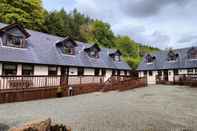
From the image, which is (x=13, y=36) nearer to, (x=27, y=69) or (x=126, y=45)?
(x=27, y=69)

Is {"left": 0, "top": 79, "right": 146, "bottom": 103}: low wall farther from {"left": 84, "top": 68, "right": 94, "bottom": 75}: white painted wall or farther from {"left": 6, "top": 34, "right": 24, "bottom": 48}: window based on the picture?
{"left": 6, "top": 34, "right": 24, "bottom": 48}: window

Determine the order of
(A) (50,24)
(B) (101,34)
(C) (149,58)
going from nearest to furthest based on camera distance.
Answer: (C) (149,58) → (A) (50,24) → (B) (101,34)

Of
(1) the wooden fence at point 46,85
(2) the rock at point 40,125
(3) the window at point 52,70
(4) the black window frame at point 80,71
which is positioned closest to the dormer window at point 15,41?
(3) the window at point 52,70

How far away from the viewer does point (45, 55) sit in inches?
847

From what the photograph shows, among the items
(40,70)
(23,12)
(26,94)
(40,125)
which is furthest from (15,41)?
(23,12)

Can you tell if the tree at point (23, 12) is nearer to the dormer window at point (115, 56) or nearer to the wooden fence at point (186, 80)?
the dormer window at point (115, 56)

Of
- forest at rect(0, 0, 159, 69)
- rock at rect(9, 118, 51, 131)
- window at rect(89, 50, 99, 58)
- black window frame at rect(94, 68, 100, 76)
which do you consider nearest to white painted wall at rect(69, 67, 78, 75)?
black window frame at rect(94, 68, 100, 76)

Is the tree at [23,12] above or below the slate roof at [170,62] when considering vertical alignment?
above

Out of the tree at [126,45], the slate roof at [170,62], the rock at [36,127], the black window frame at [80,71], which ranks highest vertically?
the tree at [126,45]

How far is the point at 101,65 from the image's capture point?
2825cm

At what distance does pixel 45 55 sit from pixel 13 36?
3.78m

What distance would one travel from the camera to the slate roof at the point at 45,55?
1847cm

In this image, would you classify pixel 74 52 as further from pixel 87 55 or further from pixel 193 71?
pixel 193 71

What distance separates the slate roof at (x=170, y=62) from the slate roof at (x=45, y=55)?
12.3 meters
